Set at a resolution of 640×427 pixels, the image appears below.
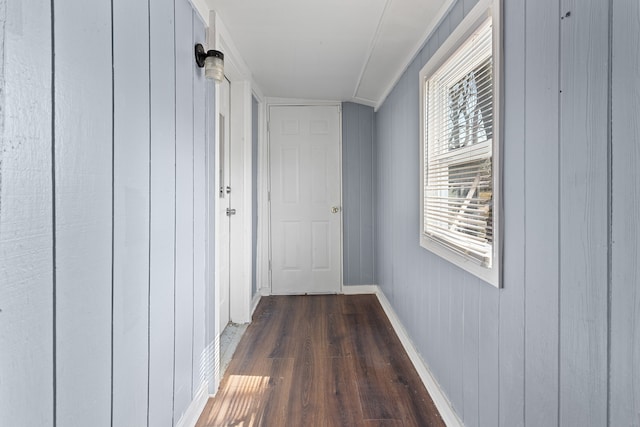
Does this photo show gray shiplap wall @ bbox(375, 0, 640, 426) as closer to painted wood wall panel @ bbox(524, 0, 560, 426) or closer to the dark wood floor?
painted wood wall panel @ bbox(524, 0, 560, 426)

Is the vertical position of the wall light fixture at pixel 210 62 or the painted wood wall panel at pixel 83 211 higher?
the wall light fixture at pixel 210 62

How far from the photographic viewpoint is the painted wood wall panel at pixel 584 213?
73 centimetres

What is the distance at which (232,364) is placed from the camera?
2131mm

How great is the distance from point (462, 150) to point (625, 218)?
0.88m

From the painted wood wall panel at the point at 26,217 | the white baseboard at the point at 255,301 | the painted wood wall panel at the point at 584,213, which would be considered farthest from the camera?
the white baseboard at the point at 255,301

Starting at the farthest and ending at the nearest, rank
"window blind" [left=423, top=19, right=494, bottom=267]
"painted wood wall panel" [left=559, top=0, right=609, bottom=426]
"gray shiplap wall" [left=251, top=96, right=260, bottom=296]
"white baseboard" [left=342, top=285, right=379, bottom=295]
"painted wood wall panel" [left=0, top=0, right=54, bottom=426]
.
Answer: "white baseboard" [left=342, top=285, right=379, bottom=295] → "gray shiplap wall" [left=251, top=96, right=260, bottom=296] → "window blind" [left=423, top=19, right=494, bottom=267] → "painted wood wall panel" [left=559, top=0, right=609, bottom=426] → "painted wood wall panel" [left=0, top=0, right=54, bottom=426]

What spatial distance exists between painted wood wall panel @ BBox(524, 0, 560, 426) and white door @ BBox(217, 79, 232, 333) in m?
2.07

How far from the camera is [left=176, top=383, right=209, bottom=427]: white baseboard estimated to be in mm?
1473

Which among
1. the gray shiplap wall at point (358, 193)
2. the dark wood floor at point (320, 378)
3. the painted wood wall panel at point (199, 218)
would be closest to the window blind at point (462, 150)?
the dark wood floor at point (320, 378)

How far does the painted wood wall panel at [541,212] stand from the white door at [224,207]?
6.79 ft

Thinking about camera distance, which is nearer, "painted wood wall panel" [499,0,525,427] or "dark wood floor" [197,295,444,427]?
"painted wood wall panel" [499,0,525,427]

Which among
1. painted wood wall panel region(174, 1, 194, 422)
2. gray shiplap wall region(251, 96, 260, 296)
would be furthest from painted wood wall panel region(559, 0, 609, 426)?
gray shiplap wall region(251, 96, 260, 296)

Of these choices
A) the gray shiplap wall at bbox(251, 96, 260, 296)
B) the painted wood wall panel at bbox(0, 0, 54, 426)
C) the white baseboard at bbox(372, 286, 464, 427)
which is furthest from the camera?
the gray shiplap wall at bbox(251, 96, 260, 296)

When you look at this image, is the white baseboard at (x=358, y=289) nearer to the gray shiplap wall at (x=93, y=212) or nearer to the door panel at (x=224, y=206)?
the door panel at (x=224, y=206)
